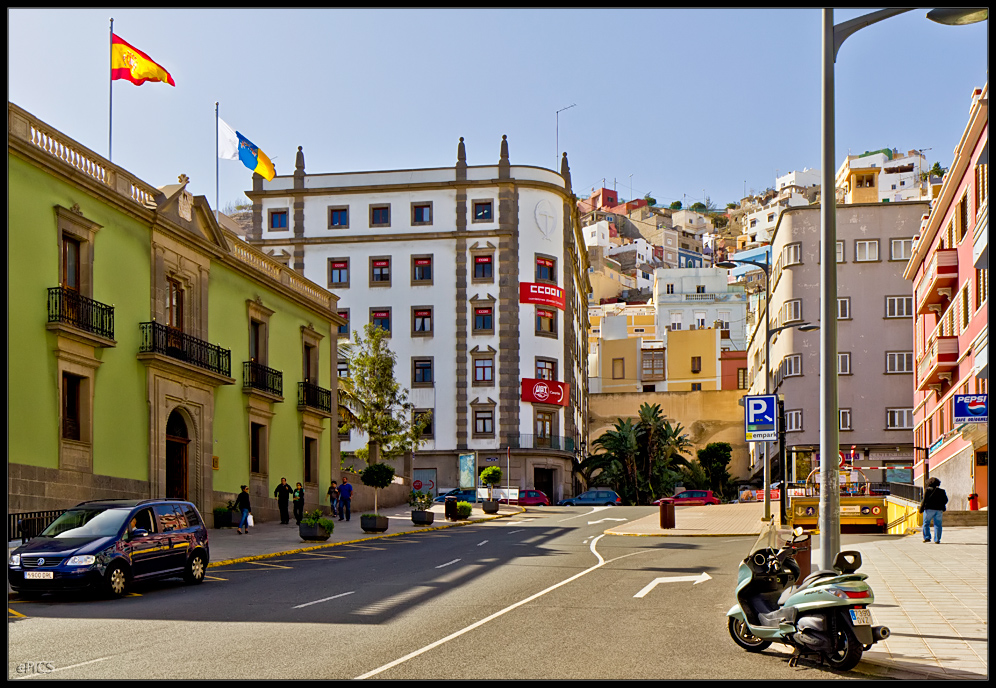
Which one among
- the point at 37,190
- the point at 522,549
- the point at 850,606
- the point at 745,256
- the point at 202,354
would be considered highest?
the point at 745,256

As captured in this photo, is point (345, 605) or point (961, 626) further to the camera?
point (345, 605)

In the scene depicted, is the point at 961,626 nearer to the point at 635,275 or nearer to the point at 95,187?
the point at 95,187

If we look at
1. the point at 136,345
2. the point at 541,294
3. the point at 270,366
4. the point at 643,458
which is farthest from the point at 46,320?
the point at 643,458

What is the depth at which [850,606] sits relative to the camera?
11.0 m

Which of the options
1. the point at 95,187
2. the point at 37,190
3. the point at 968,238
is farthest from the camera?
the point at 968,238

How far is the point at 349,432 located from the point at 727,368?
1641 inches

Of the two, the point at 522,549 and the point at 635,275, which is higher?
the point at 635,275

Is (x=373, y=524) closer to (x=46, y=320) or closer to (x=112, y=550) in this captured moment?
(x=46, y=320)

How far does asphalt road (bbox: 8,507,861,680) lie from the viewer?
11.0m

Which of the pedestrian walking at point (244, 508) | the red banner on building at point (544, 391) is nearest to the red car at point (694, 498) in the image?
the red banner on building at point (544, 391)

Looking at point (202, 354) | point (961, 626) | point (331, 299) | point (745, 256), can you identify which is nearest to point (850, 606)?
point (961, 626)

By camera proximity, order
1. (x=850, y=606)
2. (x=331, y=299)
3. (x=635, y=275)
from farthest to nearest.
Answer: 1. (x=635, y=275)
2. (x=331, y=299)
3. (x=850, y=606)

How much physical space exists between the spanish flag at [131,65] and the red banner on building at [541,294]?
39.1 metres

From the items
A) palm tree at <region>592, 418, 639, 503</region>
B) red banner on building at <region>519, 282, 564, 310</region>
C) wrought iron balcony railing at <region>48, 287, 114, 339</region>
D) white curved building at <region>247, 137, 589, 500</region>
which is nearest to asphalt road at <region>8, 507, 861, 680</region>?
wrought iron balcony railing at <region>48, 287, 114, 339</region>
